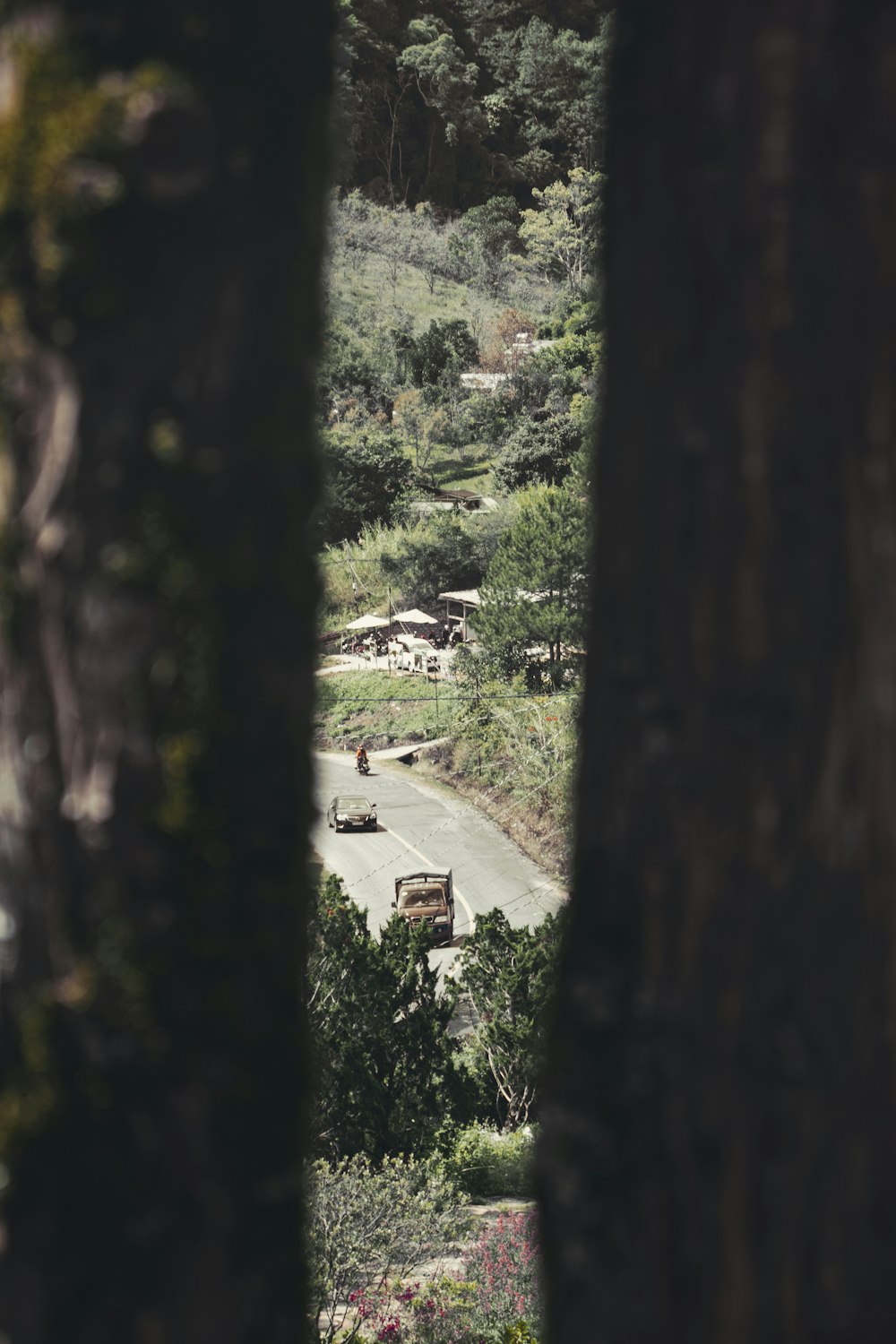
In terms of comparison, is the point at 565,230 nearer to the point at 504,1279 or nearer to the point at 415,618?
the point at 415,618

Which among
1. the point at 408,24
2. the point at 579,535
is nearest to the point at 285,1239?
the point at 579,535

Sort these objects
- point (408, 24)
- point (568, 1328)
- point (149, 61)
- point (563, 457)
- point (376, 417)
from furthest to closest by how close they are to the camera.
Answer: point (408, 24), point (376, 417), point (563, 457), point (568, 1328), point (149, 61)

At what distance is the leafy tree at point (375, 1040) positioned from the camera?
34.6ft

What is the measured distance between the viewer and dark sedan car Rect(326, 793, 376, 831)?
2219cm

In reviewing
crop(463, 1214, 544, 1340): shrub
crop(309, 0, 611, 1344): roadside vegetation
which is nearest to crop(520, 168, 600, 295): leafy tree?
crop(309, 0, 611, 1344): roadside vegetation

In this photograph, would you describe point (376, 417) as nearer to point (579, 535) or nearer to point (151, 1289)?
point (579, 535)

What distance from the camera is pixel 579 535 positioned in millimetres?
21969

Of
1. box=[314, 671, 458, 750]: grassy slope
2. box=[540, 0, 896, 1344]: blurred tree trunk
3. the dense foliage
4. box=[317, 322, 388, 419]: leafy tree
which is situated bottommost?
box=[314, 671, 458, 750]: grassy slope

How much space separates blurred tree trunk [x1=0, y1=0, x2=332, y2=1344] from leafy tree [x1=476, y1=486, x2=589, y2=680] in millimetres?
20760

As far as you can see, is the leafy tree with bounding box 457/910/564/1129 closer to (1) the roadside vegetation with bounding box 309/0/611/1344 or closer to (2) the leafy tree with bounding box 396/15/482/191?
(1) the roadside vegetation with bounding box 309/0/611/1344

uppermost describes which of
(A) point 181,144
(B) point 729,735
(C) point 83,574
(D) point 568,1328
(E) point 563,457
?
(E) point 563,457

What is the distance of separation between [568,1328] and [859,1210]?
0.97ft

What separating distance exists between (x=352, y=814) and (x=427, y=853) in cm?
152

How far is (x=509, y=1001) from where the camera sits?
39.9ft
